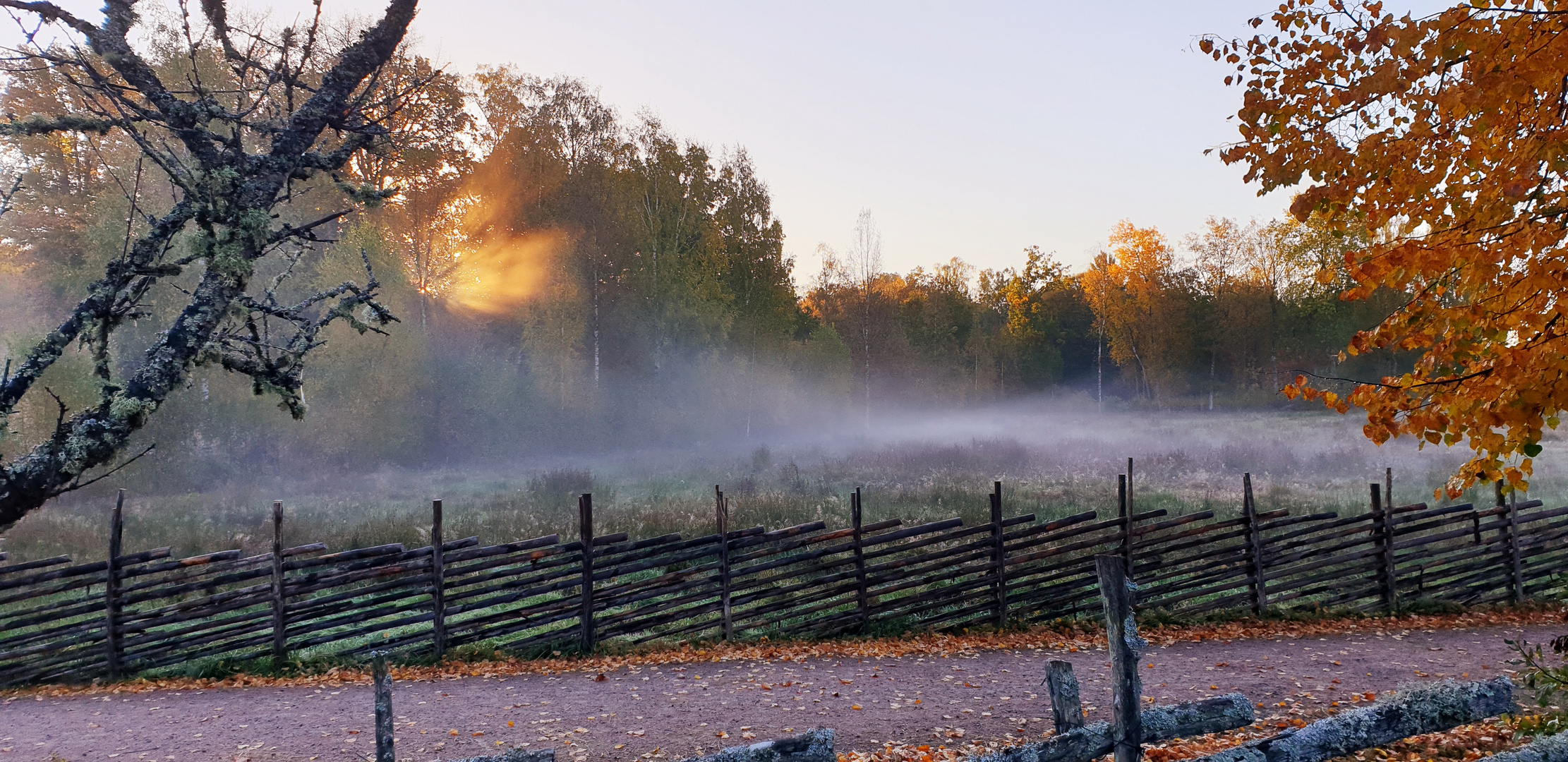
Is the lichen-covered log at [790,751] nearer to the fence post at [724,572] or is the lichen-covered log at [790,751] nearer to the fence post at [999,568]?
the fence post at [724,572]

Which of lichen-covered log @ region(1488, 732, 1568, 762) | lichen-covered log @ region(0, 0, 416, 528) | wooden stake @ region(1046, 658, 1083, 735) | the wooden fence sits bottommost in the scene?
the wooden fence

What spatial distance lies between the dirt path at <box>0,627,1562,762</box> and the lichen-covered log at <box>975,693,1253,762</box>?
2.25 m

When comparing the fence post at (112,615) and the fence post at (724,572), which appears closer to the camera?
the fence post at (112,615)

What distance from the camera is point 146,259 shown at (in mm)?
3584

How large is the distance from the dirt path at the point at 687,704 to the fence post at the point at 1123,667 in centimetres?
238

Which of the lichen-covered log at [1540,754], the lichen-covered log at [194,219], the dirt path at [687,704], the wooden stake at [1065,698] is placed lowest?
the dirt path at [687,704]

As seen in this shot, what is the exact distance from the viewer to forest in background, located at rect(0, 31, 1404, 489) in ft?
66.1

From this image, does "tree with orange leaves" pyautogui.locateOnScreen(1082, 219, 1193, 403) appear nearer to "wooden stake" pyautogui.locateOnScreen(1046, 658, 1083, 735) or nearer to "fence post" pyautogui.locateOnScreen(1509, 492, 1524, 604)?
"fence post" pyautogui.locateOnScreen(1509, 492, 1524, 604)

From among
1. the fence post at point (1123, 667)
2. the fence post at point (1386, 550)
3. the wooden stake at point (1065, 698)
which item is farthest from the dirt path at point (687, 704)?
the fence post at point (1123, 667)

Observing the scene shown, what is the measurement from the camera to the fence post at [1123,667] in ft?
12.3

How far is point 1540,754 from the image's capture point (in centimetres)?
312

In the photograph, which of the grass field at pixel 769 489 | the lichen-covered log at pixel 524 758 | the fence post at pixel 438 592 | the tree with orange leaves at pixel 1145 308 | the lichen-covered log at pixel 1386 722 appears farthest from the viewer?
the tree with orange leaves at pixel 1145 308

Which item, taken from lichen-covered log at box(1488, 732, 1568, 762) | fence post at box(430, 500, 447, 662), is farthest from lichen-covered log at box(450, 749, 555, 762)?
fence post at box(430, 500, 447, 662)

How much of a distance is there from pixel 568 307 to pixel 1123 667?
2381cm
